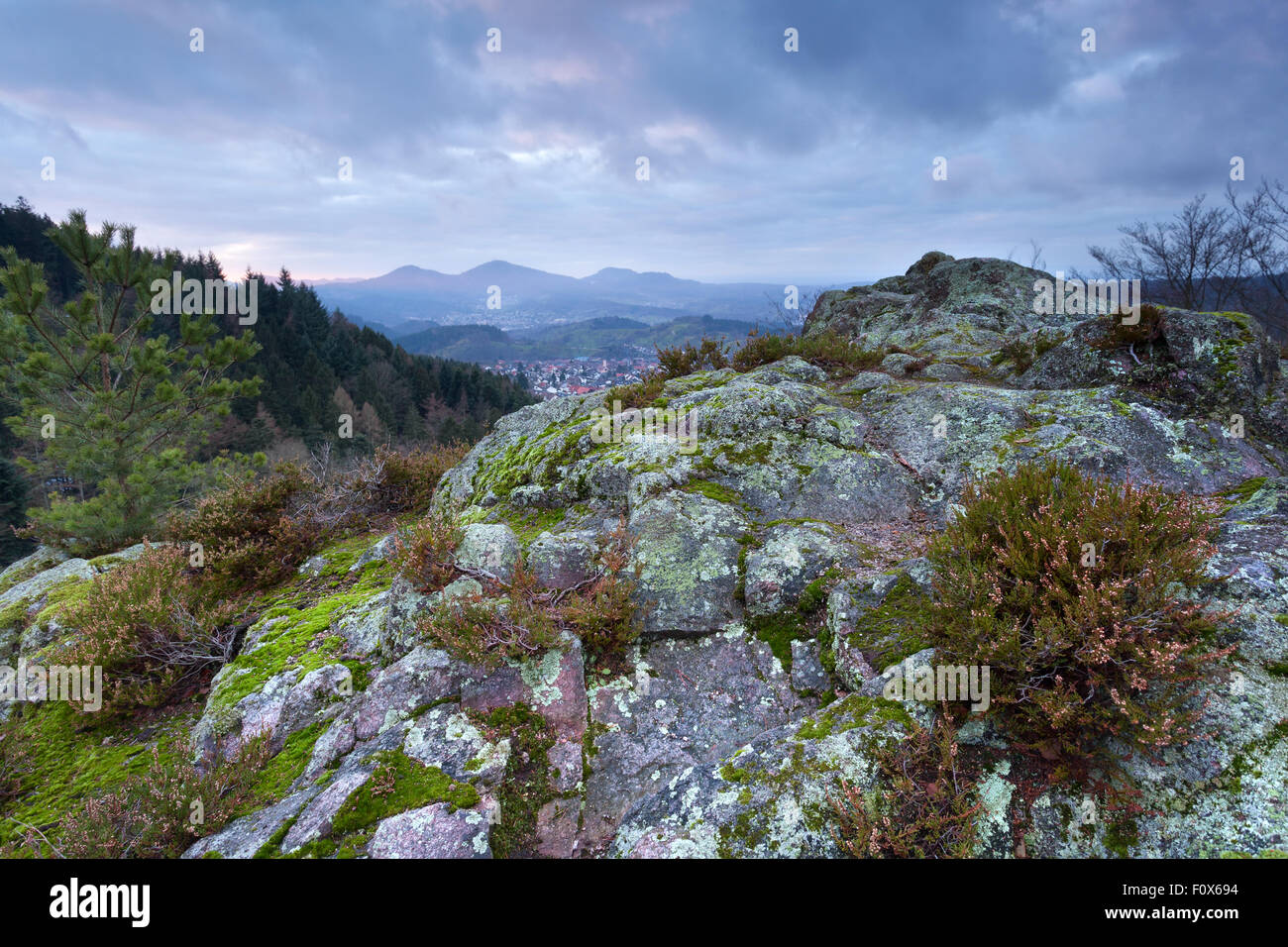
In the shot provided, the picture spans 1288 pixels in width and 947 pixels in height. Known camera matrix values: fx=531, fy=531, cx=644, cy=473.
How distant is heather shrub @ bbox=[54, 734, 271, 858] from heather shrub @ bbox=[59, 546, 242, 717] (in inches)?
73.1

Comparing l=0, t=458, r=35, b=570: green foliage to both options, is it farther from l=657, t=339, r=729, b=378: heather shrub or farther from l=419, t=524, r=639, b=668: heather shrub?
l=419, t=524, r=639, b=668: heather shrub

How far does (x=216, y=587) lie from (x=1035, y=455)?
10507mm

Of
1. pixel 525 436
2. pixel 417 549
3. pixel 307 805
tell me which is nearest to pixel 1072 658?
pixel 307 805

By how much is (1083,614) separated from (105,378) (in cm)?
1883

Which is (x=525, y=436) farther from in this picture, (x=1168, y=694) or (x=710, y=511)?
(x=1168, y=694)

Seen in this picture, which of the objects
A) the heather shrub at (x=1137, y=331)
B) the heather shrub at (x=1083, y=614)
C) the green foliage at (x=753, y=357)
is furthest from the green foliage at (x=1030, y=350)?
the heather shrub at (x=1083, y=614)

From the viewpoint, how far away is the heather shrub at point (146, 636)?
18.2 ft

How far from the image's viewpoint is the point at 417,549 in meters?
5.21

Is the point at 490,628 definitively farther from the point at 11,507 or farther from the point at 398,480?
the point at 11,507

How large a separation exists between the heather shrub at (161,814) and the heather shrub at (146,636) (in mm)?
1856

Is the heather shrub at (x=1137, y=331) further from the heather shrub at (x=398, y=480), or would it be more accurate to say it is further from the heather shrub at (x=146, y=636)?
the heather shrub at (x=146, y=636)

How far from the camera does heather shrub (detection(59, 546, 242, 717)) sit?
555cm

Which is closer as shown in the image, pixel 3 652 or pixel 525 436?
pixel 3 652

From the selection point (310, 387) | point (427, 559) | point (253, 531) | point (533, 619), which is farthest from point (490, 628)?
point (310, 387)
